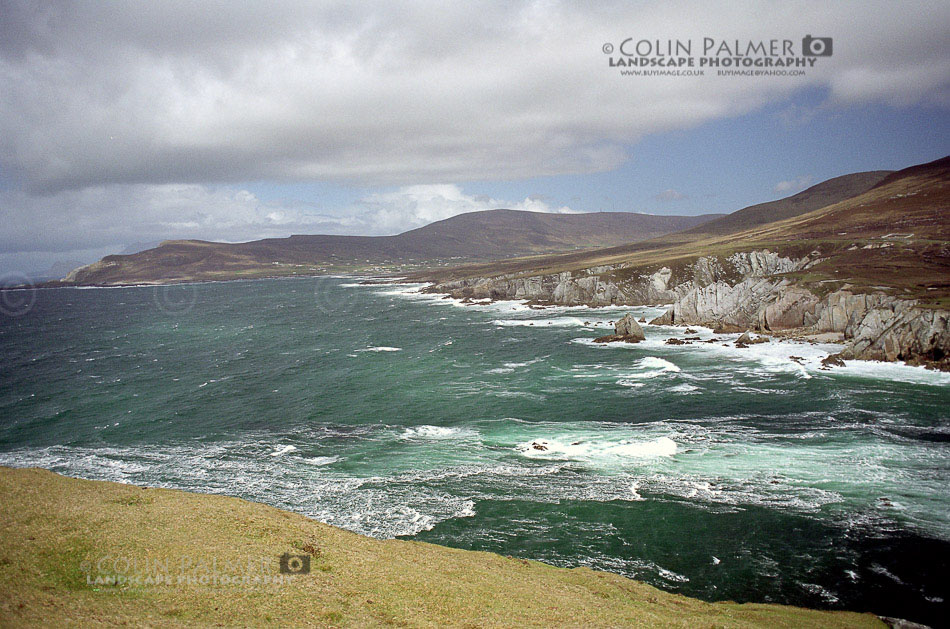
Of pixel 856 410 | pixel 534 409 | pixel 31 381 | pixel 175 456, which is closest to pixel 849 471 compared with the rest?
pixel 856 410

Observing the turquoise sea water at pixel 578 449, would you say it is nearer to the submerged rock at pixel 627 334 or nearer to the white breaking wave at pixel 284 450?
the white breaking wave at pixel 284 450

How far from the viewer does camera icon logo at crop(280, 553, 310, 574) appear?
22109 mm

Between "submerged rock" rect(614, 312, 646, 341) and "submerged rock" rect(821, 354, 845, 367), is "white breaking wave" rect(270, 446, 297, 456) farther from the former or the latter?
"submerged rock" rect(821, 354, 845, 367)

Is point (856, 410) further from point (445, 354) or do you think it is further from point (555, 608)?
point (445, 354)

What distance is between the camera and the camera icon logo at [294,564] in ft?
72.5

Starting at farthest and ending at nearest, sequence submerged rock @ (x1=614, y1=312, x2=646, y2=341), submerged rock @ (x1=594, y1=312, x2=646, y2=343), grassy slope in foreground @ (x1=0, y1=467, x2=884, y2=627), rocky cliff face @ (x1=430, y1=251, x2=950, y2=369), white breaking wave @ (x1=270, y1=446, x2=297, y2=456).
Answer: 1. submerged rock @ (x1=614, y1=312, x2=646, y2=341)
2. submerged rock @ (x1=594, y1=312, x2=646, y2=343)
3. rocky cliff face @ (x1=430, y1=251, x2=950, y2=369)
4. white breaking wave @ (x1=270, y1=446, x2=297, y2=456)
5. grassy slope in foreground @ (x1=0, y1=467, x2=884, y2=627)

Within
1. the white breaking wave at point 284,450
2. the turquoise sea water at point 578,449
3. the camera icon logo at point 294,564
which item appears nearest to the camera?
the camera icon logo at point 294,564

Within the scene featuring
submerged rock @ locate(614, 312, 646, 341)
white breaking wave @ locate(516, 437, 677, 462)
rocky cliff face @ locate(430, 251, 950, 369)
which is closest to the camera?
white breaking wave @ locate(516, 437, 677, 462)

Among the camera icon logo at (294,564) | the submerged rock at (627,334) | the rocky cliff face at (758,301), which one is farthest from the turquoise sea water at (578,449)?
the camera icon logo at (294,564)

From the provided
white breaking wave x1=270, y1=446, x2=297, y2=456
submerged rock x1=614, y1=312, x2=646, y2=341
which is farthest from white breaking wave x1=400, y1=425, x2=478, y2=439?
submerged rock x1=614, y1=312, x2=646, y2=341

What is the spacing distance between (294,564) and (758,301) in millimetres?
97595

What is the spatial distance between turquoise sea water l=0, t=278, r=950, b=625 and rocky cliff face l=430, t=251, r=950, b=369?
18.6 ft

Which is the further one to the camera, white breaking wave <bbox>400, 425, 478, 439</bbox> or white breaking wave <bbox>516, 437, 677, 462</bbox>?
white breaking wave <bbox>400, 425, 478, 439</bbox>

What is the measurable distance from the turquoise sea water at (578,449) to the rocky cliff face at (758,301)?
18.6ft
